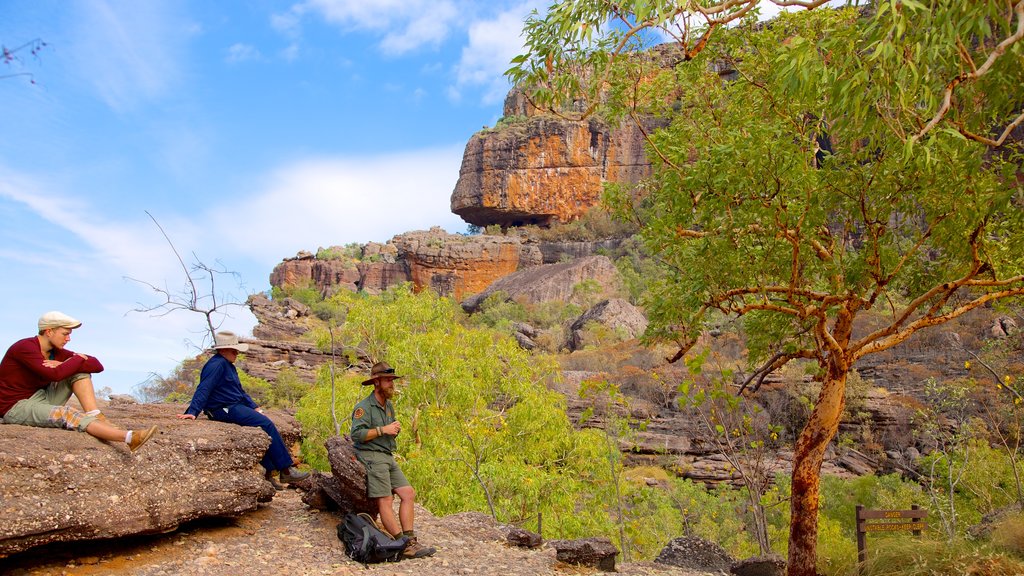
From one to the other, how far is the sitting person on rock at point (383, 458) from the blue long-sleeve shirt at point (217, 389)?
1345 mm

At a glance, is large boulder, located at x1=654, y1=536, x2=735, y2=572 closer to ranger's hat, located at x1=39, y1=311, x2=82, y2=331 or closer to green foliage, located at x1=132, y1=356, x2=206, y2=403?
ranger's hat, located at x1=39, y1=311, x2=82, y2=331

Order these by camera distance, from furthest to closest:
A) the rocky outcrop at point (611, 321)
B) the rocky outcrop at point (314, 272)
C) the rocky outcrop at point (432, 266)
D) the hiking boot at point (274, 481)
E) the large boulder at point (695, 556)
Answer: the rocky outcrop at point (314, 272) < the rocky outcrop at point (432, 266) < the rocky outcrop at point (611, 321) < the large boulder at point (695, 556) < the hiking boot at point (274, 481)

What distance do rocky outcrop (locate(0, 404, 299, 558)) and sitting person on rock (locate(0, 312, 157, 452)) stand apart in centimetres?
11

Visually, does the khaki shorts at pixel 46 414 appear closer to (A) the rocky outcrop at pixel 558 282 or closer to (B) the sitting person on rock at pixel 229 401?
(B) the sitting person on rock at pixel 229 401

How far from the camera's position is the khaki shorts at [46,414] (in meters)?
5.54

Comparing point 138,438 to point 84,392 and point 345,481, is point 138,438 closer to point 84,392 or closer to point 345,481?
point 84,392

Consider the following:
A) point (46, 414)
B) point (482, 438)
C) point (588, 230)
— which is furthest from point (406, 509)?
point (588, 230)

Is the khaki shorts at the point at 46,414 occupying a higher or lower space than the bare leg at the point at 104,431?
higher

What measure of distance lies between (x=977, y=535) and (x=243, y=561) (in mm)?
A: 7456

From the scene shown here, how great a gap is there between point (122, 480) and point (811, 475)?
21.3 feet

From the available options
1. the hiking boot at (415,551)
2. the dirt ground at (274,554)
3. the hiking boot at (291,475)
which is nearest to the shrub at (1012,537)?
the dirt ground at (274,554)

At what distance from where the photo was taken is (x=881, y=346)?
25.3 feet

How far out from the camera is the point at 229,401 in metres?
6.81

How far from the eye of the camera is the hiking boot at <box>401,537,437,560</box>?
236 inches
